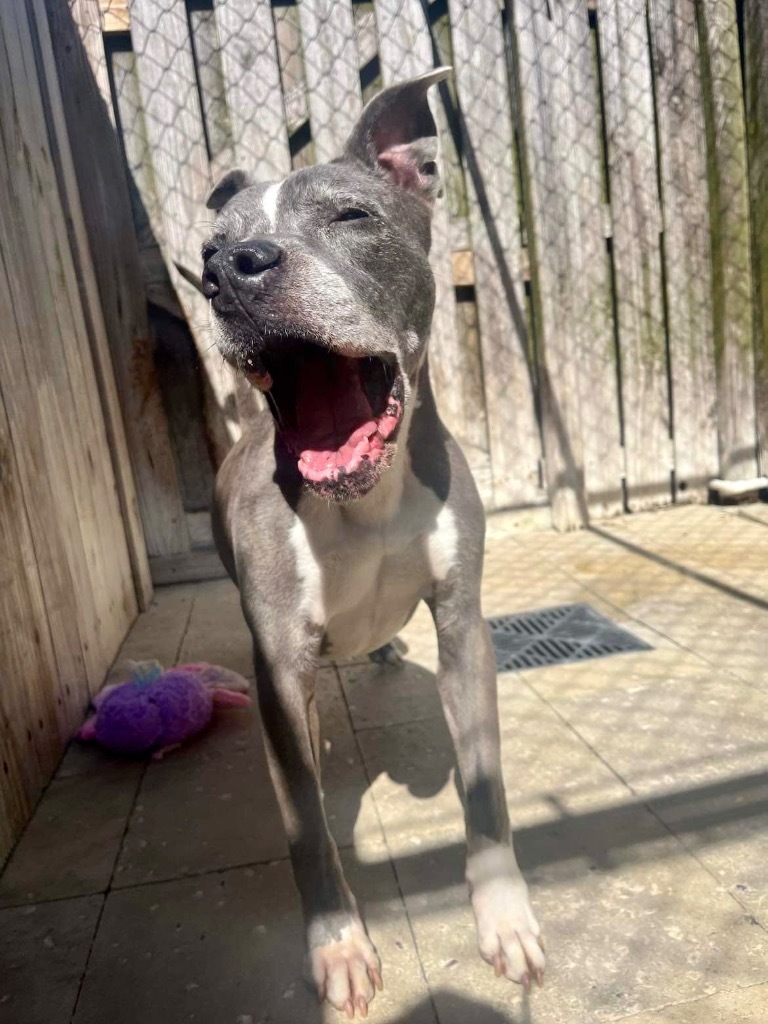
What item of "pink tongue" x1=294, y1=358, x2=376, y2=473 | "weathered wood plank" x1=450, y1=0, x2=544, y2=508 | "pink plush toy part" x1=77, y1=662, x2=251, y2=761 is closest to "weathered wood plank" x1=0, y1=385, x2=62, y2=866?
"pink plush toy part" x1=77, y1=662, x2=251, y2=761

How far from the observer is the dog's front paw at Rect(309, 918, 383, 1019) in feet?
5.24

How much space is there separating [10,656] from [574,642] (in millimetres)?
2077

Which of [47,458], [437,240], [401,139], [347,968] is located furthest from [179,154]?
[347,968]

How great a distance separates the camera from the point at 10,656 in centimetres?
235

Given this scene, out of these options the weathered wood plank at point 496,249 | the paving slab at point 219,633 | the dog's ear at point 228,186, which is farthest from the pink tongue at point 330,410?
the weathered wood plank at point 496,249

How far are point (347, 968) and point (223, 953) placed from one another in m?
0.32

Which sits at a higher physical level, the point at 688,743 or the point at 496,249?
the point at 496,249

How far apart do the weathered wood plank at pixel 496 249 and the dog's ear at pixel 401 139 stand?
2450mm

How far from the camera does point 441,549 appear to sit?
A: 203 cm

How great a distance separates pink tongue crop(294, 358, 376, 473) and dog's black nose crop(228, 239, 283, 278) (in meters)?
0.32

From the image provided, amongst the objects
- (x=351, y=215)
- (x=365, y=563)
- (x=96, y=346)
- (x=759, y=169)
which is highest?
(x=759, y=169)

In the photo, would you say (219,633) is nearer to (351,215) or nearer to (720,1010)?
(351,215)

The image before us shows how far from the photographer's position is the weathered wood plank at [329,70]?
4.22 metres

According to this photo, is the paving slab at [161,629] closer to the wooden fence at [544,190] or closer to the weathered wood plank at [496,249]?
the wooden fence at [544,190]
